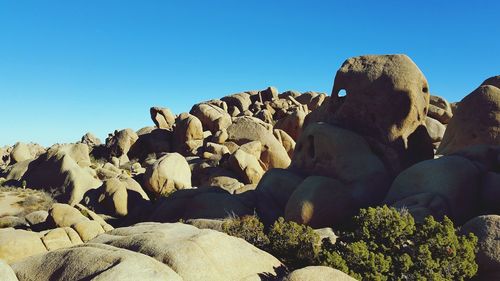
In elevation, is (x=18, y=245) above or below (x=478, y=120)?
below

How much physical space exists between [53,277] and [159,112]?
4729cm

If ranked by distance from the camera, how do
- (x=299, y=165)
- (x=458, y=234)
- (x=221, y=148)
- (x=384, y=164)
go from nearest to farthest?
(x=458, y=234)
(x=384, y=164)
(x=299, y=165)
(x=221, y=148)

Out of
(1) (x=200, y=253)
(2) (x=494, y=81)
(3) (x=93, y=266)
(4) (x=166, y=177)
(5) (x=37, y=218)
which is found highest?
(2) (x=494, y=81)

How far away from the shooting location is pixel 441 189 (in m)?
16.7

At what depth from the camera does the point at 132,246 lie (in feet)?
30.7

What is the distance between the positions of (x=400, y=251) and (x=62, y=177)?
2461 centimetres

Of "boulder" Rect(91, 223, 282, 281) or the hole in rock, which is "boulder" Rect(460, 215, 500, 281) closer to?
"boulder" Rect(91, 223, 282, 281)

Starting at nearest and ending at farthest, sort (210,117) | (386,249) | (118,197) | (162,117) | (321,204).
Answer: (386,249), (321,204), (118,197), (210,117), (162,117)

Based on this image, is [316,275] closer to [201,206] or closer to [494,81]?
[201,206]

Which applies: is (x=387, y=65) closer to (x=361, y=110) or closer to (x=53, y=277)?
(x=361, y=110)

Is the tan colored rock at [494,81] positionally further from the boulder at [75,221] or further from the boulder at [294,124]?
the boulder at [75,221]

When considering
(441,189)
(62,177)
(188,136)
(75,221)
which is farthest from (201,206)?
(188,136)

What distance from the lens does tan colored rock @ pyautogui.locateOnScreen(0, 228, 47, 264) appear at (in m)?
14.6

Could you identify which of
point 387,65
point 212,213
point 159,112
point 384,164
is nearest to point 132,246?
point 212,213
